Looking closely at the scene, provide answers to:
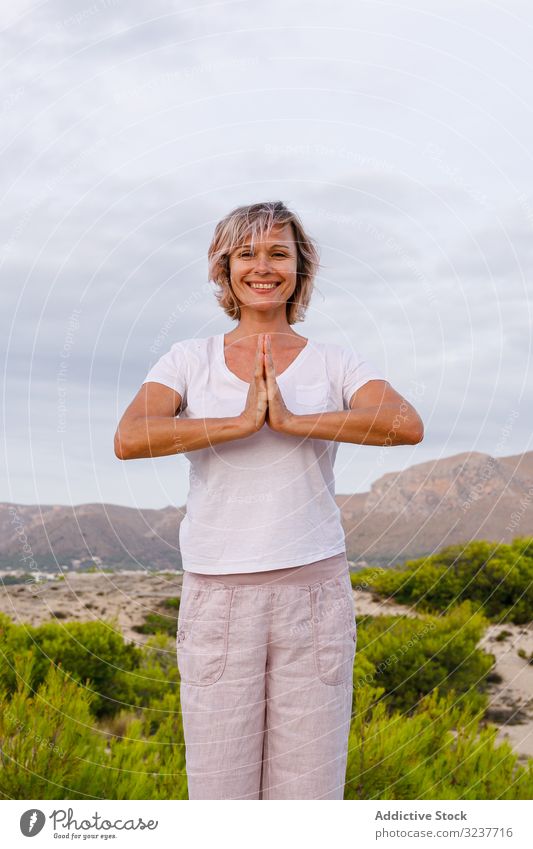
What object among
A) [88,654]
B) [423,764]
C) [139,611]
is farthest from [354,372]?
[139,611]

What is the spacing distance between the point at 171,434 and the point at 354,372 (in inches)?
32.6

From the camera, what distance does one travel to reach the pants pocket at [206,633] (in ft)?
10.8

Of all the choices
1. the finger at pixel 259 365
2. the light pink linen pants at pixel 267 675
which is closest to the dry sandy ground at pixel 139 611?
the light pink linen pants at pixel 267 675

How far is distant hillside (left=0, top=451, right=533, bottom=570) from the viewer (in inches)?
250

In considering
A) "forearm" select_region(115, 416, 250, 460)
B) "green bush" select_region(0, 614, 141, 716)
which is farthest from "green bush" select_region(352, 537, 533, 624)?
"forearm" select_region(115, 416, 250, 460)

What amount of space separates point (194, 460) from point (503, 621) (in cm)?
870

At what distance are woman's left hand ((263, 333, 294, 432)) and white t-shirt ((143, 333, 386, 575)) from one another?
172mm

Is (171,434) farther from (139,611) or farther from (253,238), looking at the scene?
(139,611)

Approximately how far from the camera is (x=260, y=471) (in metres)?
3.35

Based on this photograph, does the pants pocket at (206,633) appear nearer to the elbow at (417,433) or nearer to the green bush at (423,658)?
the elbow at (417,433)

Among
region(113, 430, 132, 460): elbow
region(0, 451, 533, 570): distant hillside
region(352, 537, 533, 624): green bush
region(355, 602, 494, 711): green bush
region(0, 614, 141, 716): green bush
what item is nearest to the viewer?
region(113, 430, 132, 460): elbow

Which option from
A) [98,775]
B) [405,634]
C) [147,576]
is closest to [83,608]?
[147,576]

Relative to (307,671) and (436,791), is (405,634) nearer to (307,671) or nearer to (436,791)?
(436,791)

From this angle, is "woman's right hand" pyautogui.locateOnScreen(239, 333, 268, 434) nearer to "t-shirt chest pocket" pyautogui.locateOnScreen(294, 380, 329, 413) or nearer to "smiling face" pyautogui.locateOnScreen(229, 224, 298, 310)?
"t-shirt chest pocket" pyautogui.locateOnScreen(294, 380, 329, 413)
